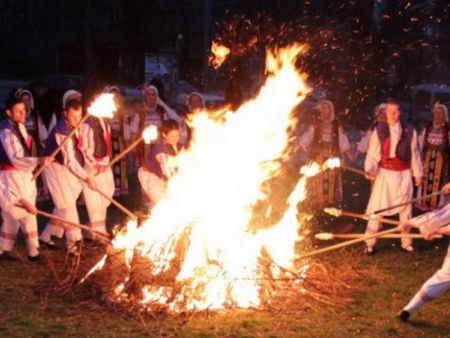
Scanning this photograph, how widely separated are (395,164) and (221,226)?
108 inches

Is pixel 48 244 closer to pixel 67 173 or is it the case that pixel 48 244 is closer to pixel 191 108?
pixel 67 173

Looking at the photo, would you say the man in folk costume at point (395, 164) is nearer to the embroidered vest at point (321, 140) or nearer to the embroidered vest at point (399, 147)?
the embroidered vest at point (399, 147)

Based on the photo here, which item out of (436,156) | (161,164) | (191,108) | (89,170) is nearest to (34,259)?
(89,170)

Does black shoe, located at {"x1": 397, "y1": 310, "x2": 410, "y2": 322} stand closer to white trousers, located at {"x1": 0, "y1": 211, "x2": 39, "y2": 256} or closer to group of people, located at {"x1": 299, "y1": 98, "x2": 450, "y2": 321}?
group of people, located at {"x1": 299, "y1": 98, "x2": 450, "y2": 321}

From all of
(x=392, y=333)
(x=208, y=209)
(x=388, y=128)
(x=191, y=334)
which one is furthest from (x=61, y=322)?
(x=388, y=128)

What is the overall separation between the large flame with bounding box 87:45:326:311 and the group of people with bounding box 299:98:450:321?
3.73 feet

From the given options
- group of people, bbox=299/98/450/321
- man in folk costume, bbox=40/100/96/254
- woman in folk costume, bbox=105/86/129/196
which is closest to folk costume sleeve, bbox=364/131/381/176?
group of people, bbox=299/98/450/321

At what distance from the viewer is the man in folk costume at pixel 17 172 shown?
7.68 metres

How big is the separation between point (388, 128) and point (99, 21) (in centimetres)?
3077

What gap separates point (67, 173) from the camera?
829 centimetres

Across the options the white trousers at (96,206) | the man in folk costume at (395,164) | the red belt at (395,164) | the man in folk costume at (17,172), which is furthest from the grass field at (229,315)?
the red belt at (395,164)

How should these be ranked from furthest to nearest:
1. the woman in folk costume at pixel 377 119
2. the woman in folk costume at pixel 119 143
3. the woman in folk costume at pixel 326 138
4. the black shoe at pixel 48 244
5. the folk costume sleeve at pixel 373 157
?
1. the woman in folk costume at pixel 119 143
2. the woman in folk costume at pixel 326 138
3. the woman in folk costume at pixel 377 119
4. the folk costume sleeve at pixel 373 157
5. the black shoe at pixel 48 244

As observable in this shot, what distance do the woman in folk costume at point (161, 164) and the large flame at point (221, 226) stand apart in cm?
16

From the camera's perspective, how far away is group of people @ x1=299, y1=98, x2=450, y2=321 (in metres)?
6.04
